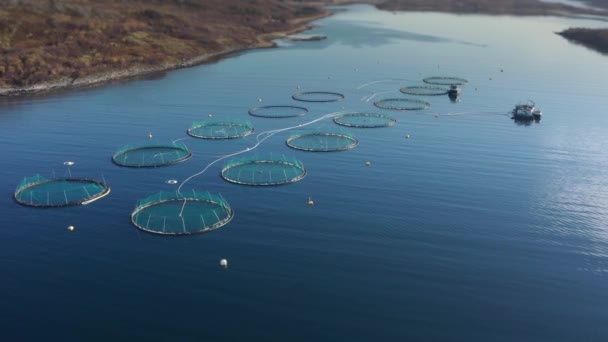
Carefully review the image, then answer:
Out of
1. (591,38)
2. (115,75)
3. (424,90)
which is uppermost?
(591,38)

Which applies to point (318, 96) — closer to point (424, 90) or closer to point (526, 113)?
point (424, 90)

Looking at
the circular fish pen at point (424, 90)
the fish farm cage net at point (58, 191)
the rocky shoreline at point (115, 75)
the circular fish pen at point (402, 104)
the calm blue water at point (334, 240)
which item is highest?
the rocky shoreline at point (115, 75)

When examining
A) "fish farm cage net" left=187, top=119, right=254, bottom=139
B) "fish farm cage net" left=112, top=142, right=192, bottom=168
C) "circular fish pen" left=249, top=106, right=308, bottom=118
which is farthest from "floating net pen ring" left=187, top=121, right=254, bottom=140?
"circular fish pen" left=249, top=106, right=308, bottom=118

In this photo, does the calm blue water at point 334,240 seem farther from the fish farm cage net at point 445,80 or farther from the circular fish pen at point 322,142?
the fish farm cage net at point 445,80

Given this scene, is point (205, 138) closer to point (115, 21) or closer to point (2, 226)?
point (2, 226)

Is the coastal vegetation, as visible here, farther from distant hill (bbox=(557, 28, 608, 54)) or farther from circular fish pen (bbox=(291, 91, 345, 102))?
circular fish pen (bbox=(291, 91, 345, 102))

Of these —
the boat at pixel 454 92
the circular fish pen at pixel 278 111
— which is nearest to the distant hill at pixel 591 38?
the boat at pixel 454 92

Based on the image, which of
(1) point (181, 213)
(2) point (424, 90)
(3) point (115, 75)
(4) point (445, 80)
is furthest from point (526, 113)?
(3) point (115, 75)
